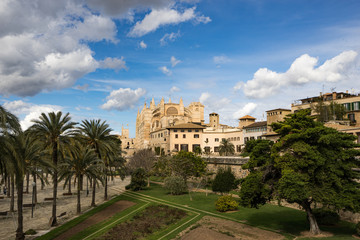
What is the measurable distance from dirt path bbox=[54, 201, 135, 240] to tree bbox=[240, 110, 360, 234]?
1745cm

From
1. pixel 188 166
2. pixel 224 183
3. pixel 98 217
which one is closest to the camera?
pixel 98 217

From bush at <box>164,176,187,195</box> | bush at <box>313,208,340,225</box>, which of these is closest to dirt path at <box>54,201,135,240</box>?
bush at <box>164,176,187,195</box>

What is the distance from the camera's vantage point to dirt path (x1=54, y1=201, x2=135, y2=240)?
88.2 feet

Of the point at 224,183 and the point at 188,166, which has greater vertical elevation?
the point at 188,166

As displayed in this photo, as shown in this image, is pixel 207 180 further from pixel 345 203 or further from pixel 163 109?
pixel 163 109

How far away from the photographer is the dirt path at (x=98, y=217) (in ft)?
88.2

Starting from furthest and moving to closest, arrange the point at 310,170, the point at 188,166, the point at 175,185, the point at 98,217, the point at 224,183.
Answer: the point at 188,166
the point at 175,185
the point at 224,183
the point at 98,217
the point at 310,170

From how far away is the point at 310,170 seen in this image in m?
19.4

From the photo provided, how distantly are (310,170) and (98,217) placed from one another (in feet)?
79.2

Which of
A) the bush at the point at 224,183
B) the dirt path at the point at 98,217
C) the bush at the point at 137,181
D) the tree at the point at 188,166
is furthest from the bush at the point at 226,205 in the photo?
the bush at the point at 137,181

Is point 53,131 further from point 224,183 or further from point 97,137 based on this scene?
point 224,183

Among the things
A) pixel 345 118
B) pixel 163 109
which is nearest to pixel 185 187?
pixel 345 118

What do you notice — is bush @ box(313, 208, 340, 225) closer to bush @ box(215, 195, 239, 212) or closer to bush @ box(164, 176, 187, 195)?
bush @ box(215, 195, 239, 212)

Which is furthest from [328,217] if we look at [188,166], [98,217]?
[188,166]
